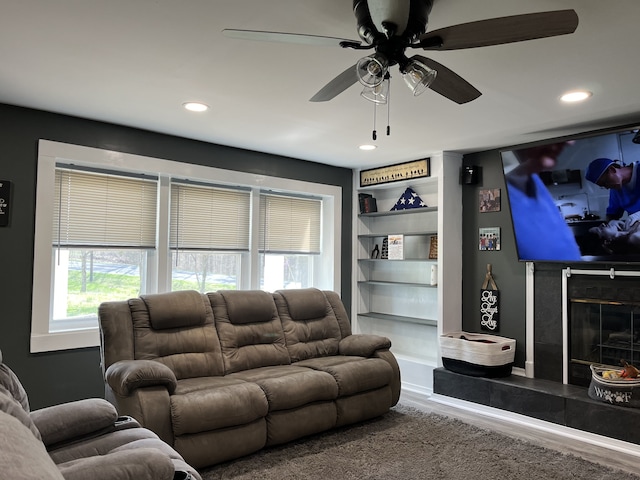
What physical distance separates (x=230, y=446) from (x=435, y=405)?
216 cm

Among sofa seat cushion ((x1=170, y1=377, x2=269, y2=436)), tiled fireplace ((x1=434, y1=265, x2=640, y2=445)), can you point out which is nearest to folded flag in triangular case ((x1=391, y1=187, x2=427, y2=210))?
tiled fireplace ((x1=434, y1=265, x2=640, y2=445))

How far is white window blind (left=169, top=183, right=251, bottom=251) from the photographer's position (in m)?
4.52

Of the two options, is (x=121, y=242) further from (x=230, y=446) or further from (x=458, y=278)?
(x=458, y=278)

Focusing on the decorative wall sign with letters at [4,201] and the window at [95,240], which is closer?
the decorative wall sign with letters at [4,201]

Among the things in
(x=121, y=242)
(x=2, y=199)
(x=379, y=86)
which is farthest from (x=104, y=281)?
(x=379, y=86)

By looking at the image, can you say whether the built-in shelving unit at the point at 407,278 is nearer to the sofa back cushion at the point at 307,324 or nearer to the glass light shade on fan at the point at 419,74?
the sofa back cushion at the point at 307,324

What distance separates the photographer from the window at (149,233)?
3.76 meters

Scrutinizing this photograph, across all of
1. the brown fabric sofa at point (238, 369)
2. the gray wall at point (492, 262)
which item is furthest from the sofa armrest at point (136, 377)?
the gray wall at point (492, 262)

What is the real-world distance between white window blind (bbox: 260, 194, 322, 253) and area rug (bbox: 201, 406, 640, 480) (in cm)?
223

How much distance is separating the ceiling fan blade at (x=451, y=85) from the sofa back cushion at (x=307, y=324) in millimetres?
2482

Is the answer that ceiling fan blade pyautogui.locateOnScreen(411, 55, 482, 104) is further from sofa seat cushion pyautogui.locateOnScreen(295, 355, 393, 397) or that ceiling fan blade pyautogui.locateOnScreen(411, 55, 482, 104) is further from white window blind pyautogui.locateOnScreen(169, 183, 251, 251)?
white window blind pyautogui.locateOnScreen(169, 183, 251, 251)

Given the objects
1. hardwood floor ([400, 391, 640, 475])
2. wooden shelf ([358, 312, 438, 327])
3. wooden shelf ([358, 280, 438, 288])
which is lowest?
hardwood floor ([400, 391, 640, 475])

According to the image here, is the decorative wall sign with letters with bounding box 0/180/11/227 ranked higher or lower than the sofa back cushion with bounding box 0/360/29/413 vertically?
higher

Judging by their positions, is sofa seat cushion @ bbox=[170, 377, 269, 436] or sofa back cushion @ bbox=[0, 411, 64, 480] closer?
sofa back cushion @ bbox=[0, 411, 64, 480]
